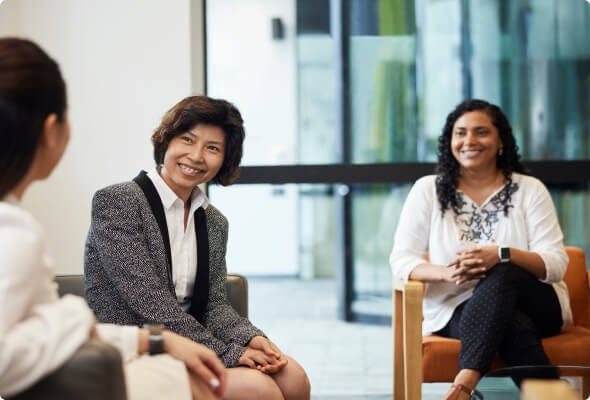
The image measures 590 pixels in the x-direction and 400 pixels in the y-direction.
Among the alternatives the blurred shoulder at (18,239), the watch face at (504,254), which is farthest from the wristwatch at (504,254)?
the blurred shoulder at (18,239)

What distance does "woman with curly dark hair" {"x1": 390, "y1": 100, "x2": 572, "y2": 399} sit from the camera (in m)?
2.60

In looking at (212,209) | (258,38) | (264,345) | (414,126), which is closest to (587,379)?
(264,345)

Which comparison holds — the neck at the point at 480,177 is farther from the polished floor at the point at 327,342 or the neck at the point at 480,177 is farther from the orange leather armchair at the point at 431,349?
the polished floor at the point at 327,342

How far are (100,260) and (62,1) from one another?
6.83 ft

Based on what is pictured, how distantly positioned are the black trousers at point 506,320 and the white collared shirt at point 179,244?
3.36 ft

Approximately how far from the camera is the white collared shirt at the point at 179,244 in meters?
2.23

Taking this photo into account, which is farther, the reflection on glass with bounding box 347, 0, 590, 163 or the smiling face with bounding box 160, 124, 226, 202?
the reflection on glass with bounding box 347, 0, 590, 163

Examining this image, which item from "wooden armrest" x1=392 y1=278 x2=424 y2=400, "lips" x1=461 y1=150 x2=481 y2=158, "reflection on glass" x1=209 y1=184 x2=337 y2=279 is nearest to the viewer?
"wooden armrest" x1=392 y1=278 x2=424 y2=400

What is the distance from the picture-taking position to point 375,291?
502 centimetres

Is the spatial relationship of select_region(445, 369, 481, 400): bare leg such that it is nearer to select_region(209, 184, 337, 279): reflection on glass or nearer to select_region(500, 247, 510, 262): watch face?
select_region(500, 247, 510, 262): watch face

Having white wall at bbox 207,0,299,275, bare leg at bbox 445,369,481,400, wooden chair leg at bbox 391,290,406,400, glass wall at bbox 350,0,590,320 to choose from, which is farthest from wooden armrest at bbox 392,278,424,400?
glass wall at bbox 350,0,590,320

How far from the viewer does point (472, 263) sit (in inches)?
106

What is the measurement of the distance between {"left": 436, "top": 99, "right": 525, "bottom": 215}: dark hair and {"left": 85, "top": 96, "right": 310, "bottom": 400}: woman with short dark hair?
40.6 inches

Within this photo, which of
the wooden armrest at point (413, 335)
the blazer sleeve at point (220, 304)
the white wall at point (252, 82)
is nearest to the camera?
the blazer sleeve at point (220, 304)
